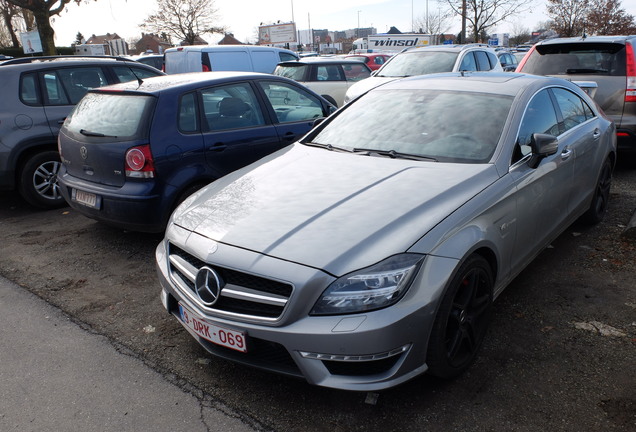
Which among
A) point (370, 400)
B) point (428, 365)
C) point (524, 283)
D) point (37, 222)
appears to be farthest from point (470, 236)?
point (37, 222)

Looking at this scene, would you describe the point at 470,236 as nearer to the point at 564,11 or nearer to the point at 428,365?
the point at 428,365

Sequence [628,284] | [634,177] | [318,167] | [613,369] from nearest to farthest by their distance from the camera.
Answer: [613,369] → [318,167] → [628,284] → [634,177]

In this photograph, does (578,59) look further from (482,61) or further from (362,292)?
(362,292)

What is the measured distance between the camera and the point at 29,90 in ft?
20.9

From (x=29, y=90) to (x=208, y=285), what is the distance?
199 inches

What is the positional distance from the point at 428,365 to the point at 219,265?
3.83 ft

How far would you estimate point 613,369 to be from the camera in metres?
2.96

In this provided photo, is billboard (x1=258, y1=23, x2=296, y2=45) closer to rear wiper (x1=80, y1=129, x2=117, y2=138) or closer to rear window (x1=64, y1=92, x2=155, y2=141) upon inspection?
rear window (x1=64, y1=92, x2=155, y2=141)

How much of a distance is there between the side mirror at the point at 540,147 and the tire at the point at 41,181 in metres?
5.58

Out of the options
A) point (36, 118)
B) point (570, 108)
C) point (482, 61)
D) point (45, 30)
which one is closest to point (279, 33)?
point (45, 30)

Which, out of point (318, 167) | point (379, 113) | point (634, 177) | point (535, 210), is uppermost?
point (379, 113)

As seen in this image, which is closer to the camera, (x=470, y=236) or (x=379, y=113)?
(x=470, y=236)

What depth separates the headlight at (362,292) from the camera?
242 cm

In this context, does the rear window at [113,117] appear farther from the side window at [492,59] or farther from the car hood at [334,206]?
the side window at [492,59]
